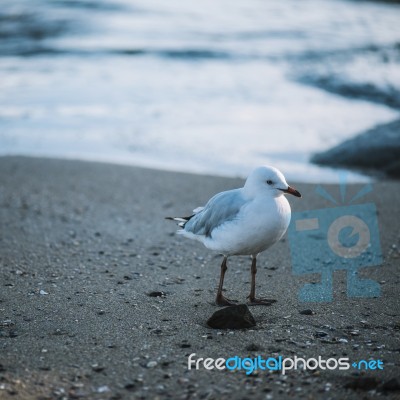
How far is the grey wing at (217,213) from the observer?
13.8 ft

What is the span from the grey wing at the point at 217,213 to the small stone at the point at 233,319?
0.63 metres

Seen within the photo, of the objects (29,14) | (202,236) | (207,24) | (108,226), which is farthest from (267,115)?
(29,14)

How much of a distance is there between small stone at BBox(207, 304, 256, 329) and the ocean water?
4.11 meters

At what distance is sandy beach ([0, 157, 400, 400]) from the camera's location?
323cm

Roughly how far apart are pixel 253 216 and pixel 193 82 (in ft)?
30.8

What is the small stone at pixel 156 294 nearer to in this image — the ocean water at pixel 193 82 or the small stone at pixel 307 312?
the small stone at pixel 307 312

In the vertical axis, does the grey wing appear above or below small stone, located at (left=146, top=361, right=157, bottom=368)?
above

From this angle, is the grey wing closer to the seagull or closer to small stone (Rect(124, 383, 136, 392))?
the seagull

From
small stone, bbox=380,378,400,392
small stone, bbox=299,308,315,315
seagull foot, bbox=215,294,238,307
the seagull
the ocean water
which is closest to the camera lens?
small stone, bbox=380,378,400,392

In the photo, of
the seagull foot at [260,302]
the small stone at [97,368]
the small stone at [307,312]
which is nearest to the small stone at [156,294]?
the seagull foot at [260,302]

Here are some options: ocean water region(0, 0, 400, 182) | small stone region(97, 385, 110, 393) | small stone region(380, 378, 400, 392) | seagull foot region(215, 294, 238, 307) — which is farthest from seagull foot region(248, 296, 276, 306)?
ocean water region(0, 0, 400, 182)

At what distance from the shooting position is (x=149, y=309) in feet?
14.0

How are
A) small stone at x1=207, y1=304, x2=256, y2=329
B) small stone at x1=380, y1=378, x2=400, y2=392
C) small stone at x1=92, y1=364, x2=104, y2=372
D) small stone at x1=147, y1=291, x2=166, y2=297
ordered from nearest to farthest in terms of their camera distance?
small stone at x1=380, y1=378, x2=400, y2=392 < small stone at x1=92, y1=364, x2=104, y2=372 < small stone at x1=207, y1=304, x2=256, y2=329 < small stone at x1=147, y1=291, x2=166, y2=297

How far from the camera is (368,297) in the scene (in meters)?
4.48
